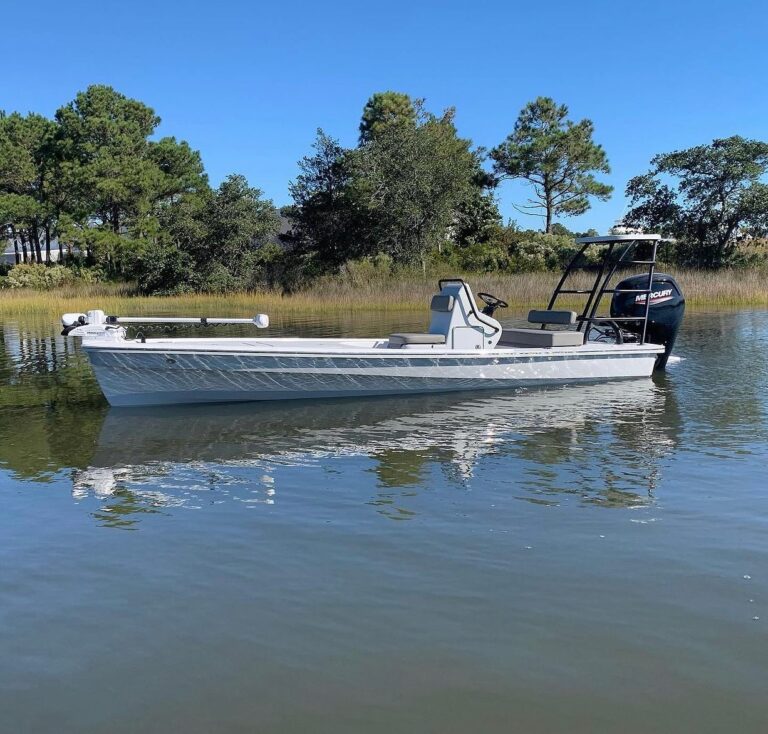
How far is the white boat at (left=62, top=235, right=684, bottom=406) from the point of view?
10.5 m

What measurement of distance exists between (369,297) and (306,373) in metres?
22.1

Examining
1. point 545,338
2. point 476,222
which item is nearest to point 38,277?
point 476,222

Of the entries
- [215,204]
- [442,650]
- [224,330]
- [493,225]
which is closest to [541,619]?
[442,650]

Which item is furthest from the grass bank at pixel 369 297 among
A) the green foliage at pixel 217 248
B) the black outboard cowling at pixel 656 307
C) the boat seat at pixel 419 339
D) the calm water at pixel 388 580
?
the calm water at pixel 388 580

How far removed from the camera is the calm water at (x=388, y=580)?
3.59 metres

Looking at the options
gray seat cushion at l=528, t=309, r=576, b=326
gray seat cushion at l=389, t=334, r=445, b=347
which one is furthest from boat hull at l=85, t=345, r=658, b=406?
gray seat cushion at l=528, t=309, r=576, b=326

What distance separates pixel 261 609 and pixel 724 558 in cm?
288

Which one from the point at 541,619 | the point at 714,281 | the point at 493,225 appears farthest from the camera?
the point at 493,225

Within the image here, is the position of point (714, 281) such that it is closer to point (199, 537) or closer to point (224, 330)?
point (224, 330)

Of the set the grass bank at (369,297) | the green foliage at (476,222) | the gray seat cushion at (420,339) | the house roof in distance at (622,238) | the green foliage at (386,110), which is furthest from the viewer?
the green foliage at (386,110)

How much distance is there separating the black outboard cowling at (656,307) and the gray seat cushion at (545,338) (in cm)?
160

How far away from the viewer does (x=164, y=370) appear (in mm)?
10508

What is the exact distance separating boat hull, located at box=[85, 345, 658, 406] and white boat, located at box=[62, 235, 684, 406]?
0.01 meters

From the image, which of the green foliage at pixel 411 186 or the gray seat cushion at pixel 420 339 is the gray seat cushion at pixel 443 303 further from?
the green foliage at pixel 411 186
